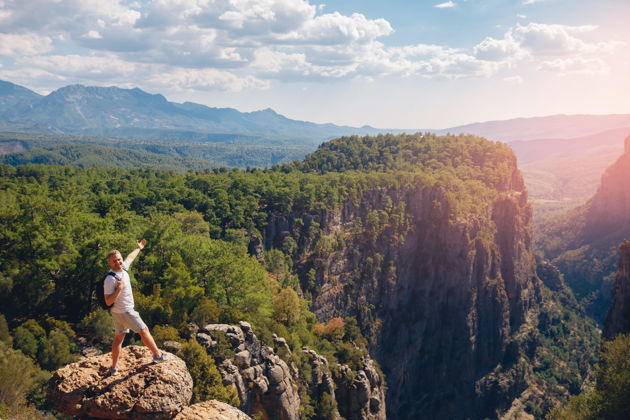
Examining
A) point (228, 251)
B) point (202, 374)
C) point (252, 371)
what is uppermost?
point (228, 251)

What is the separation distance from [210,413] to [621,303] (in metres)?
57.7

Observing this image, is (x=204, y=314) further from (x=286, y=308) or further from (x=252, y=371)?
(x=286, y=308)

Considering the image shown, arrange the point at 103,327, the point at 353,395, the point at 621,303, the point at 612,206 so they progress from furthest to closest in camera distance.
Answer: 1. the point at 612,206
2. the point at 621,303
3. the point at 353,395
4. the point at 103,327

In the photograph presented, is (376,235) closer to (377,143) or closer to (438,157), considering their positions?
(438,157)

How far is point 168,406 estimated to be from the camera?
50.7 ft

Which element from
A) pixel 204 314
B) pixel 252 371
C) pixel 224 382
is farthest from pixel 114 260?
pixel 204 314

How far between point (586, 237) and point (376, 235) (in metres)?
149

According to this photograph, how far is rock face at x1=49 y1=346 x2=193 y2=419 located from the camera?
1531 centimetres

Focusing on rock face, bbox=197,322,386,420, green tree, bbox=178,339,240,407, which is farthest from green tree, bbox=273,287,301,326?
green tree, bbox=178,339,240,407

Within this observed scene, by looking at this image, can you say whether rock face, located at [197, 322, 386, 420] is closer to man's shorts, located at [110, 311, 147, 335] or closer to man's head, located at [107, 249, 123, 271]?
man's shorts, located at [110, 311, 147, 335]

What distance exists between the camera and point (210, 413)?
52.1 ft

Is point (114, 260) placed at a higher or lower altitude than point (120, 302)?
higher

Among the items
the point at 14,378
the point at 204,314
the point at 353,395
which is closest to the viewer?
the point at 14,378

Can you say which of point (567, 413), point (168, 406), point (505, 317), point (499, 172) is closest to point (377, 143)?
point (499, 172)
